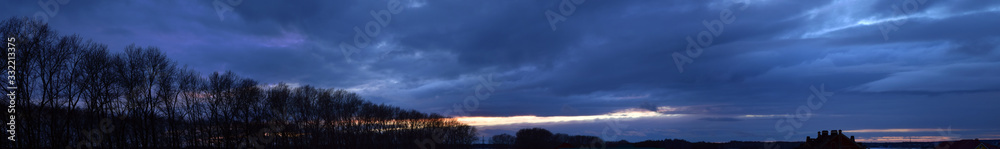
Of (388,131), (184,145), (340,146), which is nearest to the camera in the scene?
(184,145)

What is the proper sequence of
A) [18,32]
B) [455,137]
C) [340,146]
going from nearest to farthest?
[18,32]
[340,146]
[455,137]

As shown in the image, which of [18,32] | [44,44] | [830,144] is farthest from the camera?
[830,144]

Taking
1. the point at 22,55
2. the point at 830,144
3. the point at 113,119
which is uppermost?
the point at 22,55

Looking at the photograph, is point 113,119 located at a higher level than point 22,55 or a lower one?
lower

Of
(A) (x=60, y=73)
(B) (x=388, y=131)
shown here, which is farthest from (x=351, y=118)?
(A) (x=60, y=73)

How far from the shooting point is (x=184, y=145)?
82.8 metres

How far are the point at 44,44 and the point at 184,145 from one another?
3798cm

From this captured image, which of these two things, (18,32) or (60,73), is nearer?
(18,32)

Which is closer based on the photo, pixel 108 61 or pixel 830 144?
pixel 108 61

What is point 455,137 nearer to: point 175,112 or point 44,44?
point 175,112

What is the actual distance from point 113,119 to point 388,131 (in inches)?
3607

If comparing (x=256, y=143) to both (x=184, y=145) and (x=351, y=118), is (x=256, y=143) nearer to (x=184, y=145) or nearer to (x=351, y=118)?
(x=184, y=145)

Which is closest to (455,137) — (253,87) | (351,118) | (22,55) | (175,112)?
(351,118)

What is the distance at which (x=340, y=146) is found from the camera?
114438 mm
